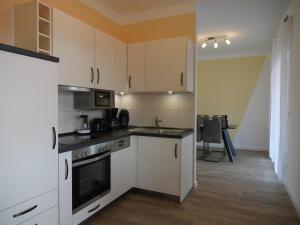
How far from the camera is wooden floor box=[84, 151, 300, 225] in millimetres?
2400

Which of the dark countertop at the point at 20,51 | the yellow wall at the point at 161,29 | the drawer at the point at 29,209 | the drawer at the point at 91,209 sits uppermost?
the yellow wall at the point at 161,29

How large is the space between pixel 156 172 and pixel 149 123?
91 cm

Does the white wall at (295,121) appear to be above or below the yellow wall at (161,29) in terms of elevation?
below

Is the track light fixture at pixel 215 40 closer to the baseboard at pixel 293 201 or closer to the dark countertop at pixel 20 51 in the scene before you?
the baseboard at pixel 293 201

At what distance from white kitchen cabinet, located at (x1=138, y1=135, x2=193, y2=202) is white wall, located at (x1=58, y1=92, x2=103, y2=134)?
2.89 ft

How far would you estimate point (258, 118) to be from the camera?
19.8 feet

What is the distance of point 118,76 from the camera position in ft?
10.3

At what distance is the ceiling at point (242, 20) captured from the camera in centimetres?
320

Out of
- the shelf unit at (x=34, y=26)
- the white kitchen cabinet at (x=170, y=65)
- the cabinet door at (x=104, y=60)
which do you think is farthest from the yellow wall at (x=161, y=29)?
the shelf unit at (x=34, y=26)

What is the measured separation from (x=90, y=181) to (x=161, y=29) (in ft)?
8.23

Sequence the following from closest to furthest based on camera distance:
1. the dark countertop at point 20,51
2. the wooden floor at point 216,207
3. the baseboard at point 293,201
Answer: the dark countertop at point 20,51 < the wooden floor at point 216,207 < the baseboard at point 293,201

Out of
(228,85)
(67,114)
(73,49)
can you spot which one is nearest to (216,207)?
(67,114)

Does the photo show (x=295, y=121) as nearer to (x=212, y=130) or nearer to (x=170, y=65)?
(x=170, y=65)

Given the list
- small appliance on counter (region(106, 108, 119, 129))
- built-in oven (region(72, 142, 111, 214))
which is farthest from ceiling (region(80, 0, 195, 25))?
built-in oven (region(72, 142, 111, 214))
